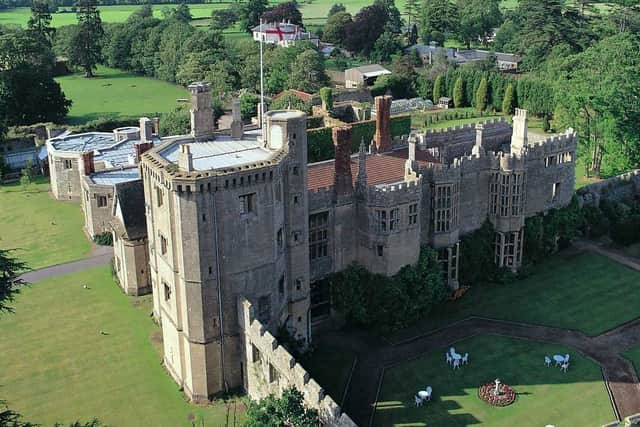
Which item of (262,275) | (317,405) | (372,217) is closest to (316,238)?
(372,217)

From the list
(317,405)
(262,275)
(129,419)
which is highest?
(262,275)

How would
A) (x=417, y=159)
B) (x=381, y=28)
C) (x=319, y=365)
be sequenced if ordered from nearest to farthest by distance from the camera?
(x=319, y=365), (x=417, y=159), (x=381, y=28)

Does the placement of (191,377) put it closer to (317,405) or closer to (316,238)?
(317,405)

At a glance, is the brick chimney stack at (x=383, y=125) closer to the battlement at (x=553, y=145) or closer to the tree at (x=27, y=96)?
the battlement at (x=553, y=145)

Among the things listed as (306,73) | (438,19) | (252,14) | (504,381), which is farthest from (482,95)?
(252,14)

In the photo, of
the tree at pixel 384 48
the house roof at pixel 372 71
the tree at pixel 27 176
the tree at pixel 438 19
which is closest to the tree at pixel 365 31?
the tree at pixel 384 48

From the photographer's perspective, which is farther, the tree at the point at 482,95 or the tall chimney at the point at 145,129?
the tree at the point at 482,95

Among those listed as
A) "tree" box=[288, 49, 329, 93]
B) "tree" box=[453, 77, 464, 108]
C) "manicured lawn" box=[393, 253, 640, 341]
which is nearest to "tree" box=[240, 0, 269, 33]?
"tree" box=[288, 49, 329, 93]
